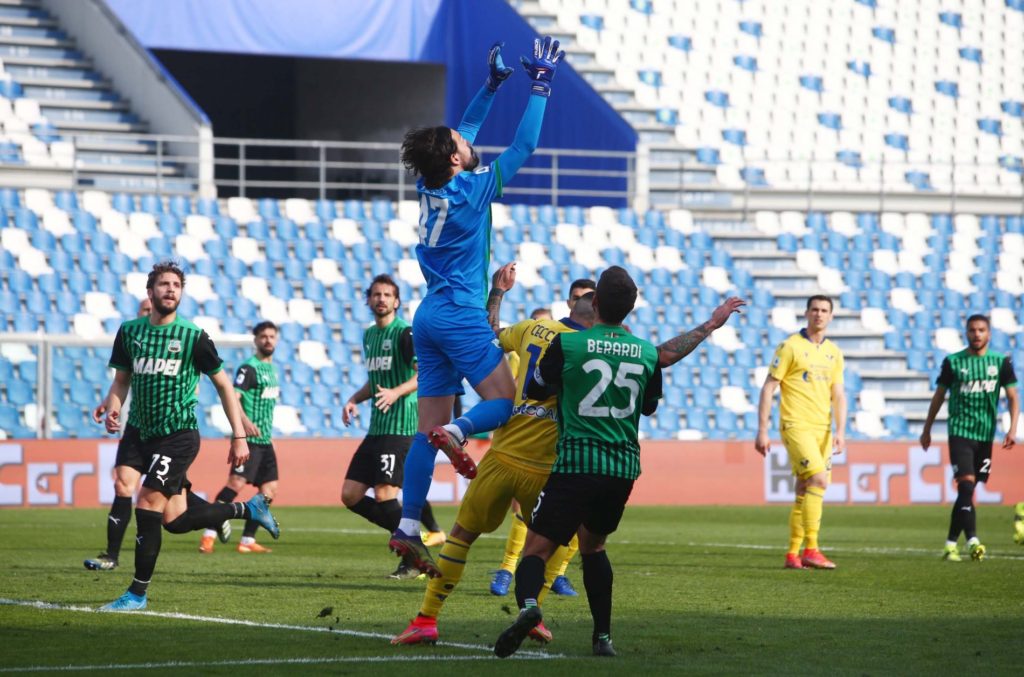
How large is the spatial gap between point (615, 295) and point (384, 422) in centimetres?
525

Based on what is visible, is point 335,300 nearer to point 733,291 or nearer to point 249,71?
point 733,291

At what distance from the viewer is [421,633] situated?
723 cm

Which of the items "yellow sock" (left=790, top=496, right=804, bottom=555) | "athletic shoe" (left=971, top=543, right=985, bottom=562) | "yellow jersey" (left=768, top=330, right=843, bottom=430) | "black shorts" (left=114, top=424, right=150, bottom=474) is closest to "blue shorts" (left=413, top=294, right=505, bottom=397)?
"black shorts" (left=114, top=424, right=150, bottom=474)

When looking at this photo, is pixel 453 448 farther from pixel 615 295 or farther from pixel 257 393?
pixel 257 393

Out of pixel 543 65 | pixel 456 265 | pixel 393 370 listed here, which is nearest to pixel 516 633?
pixel 456 265

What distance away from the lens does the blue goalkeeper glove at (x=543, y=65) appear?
24.4ft

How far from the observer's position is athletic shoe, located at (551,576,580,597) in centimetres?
1003

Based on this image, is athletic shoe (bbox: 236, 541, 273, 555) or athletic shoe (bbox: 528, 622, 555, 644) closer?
athletic shoe (bbox: 528, 622, 555, 644)

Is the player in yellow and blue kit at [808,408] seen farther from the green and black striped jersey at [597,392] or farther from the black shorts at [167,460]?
the green and black striped jersey at [597,392]

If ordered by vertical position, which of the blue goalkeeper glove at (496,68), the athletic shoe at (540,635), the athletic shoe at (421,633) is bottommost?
the athletic shoe at (540,635)

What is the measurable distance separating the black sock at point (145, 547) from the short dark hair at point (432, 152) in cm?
271

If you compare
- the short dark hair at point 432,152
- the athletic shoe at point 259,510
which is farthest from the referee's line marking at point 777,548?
the short dark hair at point 432,152

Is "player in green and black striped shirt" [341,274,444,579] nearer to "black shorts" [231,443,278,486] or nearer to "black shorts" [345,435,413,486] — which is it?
"black shorts" [345,435,413,486]

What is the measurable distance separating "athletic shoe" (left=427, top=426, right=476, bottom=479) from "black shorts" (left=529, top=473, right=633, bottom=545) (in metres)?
0.36
